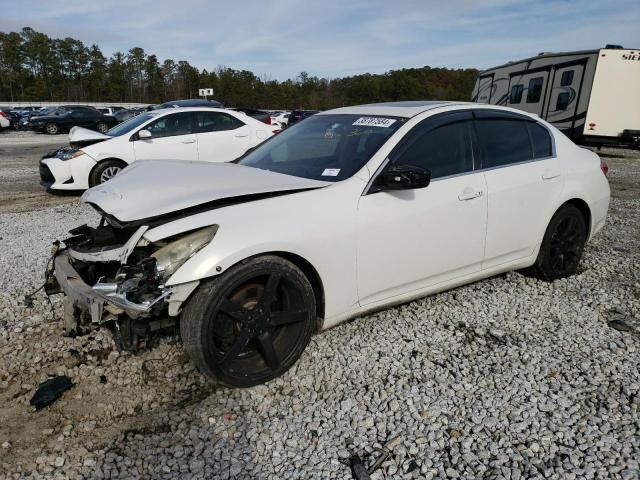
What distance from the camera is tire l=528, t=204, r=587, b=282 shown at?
4293mm

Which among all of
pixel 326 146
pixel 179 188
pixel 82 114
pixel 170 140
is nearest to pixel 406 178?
pixel 326 146

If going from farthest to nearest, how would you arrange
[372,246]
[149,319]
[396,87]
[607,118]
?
[396,87]
[607,118]
[372,246]
[149,319]

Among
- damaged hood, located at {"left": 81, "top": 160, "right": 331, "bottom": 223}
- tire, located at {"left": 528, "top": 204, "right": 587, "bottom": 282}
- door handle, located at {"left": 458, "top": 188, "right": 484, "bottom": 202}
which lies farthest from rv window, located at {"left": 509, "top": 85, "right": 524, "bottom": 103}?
damaged hood, located at {"left": 81, "top": 160, "right": 331, "bottom": 223}

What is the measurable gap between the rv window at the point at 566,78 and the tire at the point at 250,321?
49.5 ft

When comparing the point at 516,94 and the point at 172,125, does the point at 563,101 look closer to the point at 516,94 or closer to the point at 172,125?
the point at 516,94

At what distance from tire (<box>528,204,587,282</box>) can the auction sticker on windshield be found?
1.81 m

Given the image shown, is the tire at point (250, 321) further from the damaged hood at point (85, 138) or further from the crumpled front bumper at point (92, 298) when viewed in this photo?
the damaged hood at point (85, 138)

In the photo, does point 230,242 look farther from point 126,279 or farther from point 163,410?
point 163,410

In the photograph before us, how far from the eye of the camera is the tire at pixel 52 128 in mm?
28016

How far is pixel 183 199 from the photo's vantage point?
2779 mm

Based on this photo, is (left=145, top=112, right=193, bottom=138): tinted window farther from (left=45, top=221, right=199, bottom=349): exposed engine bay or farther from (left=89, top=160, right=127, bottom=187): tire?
(left=45, top=221, right=199, bottom=349): exposed engine bay

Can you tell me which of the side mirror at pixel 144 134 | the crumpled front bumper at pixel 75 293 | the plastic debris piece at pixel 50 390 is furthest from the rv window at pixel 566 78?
the plastic debris piece at pixel 50 390

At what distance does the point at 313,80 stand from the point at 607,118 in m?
89.7

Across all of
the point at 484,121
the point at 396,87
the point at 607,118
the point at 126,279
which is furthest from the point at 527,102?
the point at 396,87
